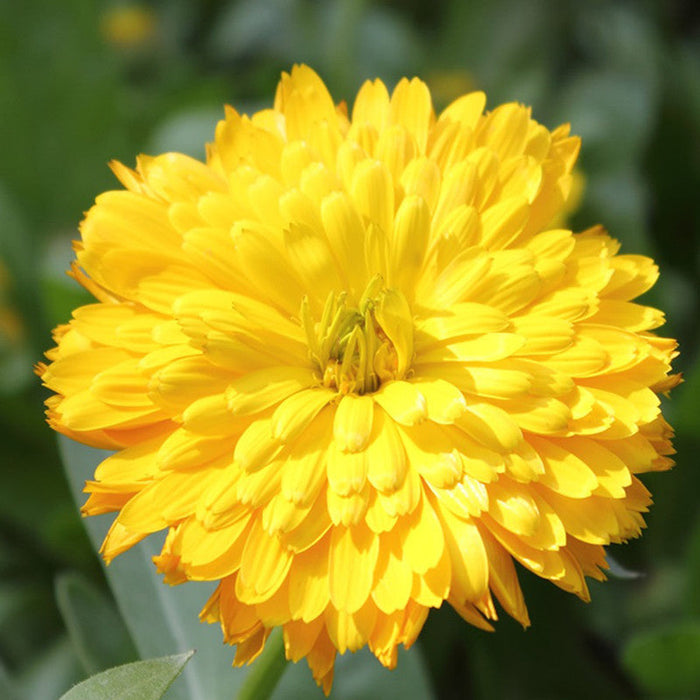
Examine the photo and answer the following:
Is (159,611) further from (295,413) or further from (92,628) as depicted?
(295,413)

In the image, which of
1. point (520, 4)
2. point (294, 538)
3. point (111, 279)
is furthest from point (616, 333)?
point (520, 4)

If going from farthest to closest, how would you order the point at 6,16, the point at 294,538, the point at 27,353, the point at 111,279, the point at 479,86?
1. the point at 479,86
2. the point at 6,16
3. the point at 27,353
4. the point at 111,279
5. the point at 294,538

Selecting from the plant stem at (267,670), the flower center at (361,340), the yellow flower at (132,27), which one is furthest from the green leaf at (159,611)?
the yellow flower at (132,27)

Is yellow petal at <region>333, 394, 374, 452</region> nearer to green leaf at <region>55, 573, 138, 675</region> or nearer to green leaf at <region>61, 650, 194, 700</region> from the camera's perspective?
green leaf at <region>61, 650, 194, 700</region>

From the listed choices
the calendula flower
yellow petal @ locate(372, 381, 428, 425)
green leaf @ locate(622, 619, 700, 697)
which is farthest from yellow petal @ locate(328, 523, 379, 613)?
green leaf @ locate(622, 619, 700, 697)

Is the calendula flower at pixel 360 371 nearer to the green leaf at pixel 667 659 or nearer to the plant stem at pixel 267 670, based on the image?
the plant stem at pixel 267 670

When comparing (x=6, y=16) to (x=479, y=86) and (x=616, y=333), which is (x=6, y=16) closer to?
(x=479, y=86)

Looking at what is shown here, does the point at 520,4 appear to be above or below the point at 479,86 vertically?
above
